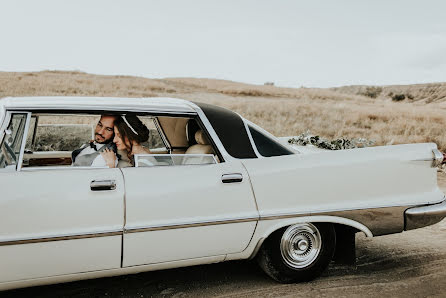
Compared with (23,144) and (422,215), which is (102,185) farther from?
(422,215)

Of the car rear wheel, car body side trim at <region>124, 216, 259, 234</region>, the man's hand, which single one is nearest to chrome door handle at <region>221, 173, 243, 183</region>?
car body side trim at <region>124, 216, 259, 234</region>

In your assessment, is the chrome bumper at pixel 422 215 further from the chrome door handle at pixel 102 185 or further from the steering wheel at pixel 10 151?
the steering wheel at pixel 10 151

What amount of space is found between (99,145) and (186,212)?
1.14m

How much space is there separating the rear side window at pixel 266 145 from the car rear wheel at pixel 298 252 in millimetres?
582

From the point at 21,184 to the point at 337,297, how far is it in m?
2.37

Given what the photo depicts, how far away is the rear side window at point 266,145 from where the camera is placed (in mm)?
3625

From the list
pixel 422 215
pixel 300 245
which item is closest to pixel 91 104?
pixel 300 245

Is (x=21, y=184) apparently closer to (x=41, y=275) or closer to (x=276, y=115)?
(x=41, y=275)

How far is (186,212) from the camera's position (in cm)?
317

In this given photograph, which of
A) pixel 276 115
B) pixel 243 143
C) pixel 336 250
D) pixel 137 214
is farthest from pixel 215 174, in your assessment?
pixel 276 115

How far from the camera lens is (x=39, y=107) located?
3.11 meters

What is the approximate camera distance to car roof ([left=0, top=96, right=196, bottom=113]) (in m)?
3.14

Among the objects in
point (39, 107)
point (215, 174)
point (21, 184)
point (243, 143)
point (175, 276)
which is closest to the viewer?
point (21, 184)

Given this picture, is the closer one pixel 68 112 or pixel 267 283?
pixel 68 112
